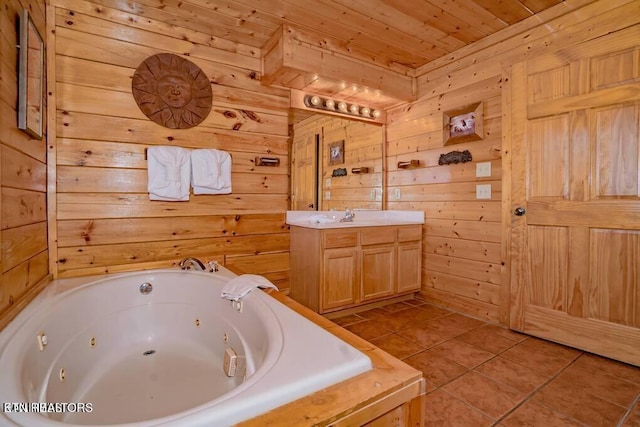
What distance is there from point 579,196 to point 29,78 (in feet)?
10.2

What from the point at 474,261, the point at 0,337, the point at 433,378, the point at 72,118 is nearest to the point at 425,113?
the point at 474,261

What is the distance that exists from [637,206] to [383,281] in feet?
5.64

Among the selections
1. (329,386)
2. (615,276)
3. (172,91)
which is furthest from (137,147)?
(615,276)

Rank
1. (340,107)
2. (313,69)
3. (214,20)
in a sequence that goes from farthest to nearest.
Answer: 1. (340,107)
2. (313,69)
3. (214,20)

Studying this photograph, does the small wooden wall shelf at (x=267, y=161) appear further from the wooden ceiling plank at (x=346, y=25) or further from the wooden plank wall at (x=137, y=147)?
the wooden ceiling plank at (x=346, y=25)

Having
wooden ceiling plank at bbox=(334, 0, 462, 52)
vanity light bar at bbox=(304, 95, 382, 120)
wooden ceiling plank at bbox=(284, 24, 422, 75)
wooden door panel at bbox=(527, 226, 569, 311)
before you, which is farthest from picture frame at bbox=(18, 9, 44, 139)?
wooden door panel at bbox=(527, 226, 569, 311)

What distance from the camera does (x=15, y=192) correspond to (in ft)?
4.55

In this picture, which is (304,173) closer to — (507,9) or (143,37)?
(143,37)

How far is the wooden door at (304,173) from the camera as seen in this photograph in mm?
2883

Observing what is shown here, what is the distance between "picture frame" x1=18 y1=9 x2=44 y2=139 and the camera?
141 centimetres

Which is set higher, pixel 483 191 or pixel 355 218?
pixel 483 191

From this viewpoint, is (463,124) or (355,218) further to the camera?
(355,218)

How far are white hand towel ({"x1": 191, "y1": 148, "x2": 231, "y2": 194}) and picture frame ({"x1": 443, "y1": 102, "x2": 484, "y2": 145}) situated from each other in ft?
6.25

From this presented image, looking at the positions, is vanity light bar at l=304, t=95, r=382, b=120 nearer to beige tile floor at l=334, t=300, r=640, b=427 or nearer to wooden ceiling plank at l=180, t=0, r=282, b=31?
wooden ceiling plank at l=180, t=0, r=282, b=31
